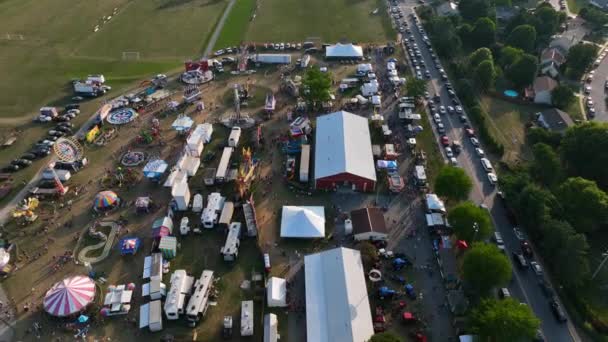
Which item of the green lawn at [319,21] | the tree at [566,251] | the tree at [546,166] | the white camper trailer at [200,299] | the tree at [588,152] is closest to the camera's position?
the white camper trailer at [200,299]

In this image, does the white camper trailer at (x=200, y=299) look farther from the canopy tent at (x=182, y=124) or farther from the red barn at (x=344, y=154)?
the canopy tent at (x=182, y=124)

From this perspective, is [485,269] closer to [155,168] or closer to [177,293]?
[177,293]

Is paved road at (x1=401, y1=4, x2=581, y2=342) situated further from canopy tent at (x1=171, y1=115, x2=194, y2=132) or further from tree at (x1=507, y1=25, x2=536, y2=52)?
canopy tent at (x1=171, y1=115, x2=194, y2=132)

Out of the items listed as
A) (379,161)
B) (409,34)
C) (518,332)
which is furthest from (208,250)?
(409,34)

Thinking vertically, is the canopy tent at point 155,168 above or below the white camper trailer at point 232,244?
above

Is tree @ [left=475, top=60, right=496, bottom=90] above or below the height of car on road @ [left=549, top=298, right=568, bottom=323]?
above

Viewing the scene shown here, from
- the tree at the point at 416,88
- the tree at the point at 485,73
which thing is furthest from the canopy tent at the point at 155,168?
the tree at the point at 485,73

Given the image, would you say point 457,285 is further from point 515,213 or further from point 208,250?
point 208,250

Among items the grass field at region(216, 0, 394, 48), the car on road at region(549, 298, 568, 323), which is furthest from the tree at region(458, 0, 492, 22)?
the car on road at region(549, 298, 568, 323)
